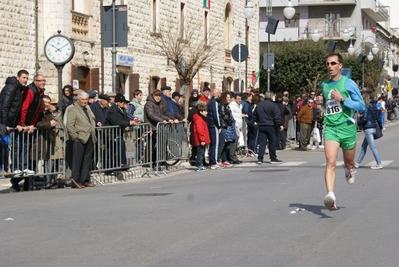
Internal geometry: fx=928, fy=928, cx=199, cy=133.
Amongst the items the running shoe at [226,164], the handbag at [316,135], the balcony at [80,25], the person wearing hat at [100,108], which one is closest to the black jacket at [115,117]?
the person wearing hat at [100,108]

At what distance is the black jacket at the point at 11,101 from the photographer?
16312 millimetres

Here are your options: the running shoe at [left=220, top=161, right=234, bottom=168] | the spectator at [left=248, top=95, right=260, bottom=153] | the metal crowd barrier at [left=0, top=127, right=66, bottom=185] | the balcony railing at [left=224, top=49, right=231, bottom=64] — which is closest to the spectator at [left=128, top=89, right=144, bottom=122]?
the running shoe at [left=220, top=161, right=234, bottom=168]

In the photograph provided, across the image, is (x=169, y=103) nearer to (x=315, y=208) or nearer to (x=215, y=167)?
(x=215, y=167)

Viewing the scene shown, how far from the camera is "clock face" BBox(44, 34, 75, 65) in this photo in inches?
783

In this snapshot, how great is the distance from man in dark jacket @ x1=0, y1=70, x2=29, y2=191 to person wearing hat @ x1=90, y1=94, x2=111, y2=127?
10.4 ft

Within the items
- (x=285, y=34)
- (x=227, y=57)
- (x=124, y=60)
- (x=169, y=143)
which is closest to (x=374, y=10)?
(x=285, y=34)

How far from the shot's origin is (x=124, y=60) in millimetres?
33125

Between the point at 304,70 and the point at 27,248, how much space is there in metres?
63.1

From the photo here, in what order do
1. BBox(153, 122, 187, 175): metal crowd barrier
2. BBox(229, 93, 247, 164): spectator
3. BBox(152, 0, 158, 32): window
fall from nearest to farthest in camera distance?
BBox(153, 122, 187, 175): metal crowd barrier → BBox(229, 93, 247, 164): spectator → BBox(152, 0, 158, 32): window

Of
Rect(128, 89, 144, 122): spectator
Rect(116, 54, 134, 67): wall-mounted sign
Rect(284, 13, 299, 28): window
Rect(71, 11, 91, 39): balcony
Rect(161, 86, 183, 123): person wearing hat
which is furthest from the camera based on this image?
Rect(284, 13, 299, 28): window

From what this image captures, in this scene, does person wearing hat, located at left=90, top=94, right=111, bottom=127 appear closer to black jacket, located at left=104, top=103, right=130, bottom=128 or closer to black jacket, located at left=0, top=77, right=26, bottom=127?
black jacket, located at left=104, top=103, right=130, bottom=128

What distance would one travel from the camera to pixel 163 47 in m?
36.1

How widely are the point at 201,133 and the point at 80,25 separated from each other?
9.88 metres

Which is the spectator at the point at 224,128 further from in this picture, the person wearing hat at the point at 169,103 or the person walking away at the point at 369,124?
the person walking away at the point at 369,124
